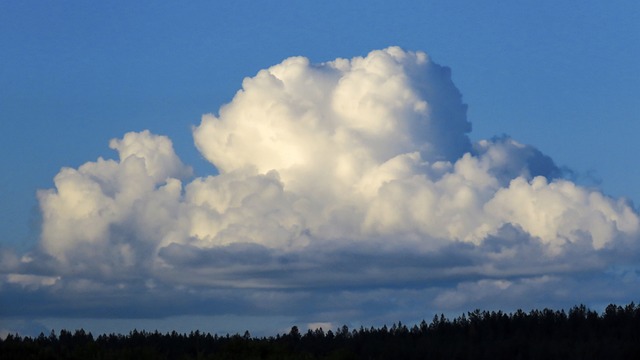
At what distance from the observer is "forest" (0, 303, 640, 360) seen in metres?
30.8

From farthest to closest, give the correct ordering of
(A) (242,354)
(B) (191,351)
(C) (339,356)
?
(B) (191,351) → (A) (242,354) → (C) (339,356)

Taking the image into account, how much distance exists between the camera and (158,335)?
132 feet

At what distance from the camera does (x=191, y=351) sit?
120ft

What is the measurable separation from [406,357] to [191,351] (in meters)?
8.73

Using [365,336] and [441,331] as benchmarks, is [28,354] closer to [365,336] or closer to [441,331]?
[365,336]

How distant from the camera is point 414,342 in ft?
119

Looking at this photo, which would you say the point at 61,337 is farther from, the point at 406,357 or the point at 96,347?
the point at 406,357

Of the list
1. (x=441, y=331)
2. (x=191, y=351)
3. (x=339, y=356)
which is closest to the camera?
(x=339, y=356)

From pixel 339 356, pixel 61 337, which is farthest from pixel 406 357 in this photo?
pixel 61 337

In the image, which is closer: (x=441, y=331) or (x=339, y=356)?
(x=339, y=356)

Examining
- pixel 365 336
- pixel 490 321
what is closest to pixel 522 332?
pixel 490 321

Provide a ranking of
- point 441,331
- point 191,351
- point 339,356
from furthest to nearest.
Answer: point 441,331 < point 191,351 < point 339,356

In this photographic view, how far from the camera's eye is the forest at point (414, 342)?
3078 cm

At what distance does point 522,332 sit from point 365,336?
5984mm
